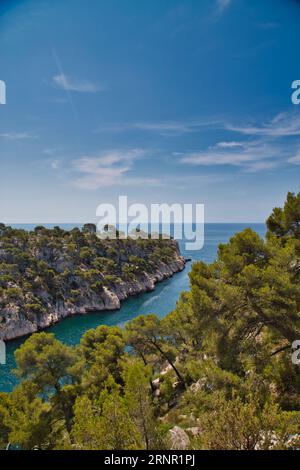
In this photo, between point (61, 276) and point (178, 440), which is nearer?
point (178, 440)

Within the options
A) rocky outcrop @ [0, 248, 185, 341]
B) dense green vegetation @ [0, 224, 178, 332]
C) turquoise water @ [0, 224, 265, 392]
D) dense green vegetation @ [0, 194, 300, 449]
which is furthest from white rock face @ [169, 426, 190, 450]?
dense green vegetation @ [0, 224, 178, 332]

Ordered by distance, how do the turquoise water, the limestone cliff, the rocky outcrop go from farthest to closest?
the limestone cliff
the rocky outcrop
the turquoise water

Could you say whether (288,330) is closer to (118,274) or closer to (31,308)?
(31,308)

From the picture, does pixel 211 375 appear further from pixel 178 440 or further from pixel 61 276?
pixel 61 276

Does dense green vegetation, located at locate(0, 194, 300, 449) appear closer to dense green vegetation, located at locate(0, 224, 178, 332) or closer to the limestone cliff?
the limestone cliff

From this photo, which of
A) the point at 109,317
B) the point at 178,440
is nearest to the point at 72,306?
the point at 109,317

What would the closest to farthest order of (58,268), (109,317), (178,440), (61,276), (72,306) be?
1. (178,440)
2. (109,317)
3. (72,306)
4. (61,276)
5. (58,268)

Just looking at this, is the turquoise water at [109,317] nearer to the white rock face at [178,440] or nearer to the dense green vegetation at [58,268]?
the dense green vegetation at [58,268]

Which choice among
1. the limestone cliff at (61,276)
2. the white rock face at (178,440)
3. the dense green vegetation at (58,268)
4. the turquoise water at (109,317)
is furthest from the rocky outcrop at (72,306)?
the white rock face at (178,440)
